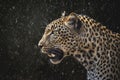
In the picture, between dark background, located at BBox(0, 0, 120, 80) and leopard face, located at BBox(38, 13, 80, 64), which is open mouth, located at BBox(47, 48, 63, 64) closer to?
leopard face, located at BBox(38, 13, 80, 64)

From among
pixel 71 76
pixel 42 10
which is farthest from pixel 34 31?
pixel 71 76

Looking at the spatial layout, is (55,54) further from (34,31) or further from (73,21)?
(34,31)

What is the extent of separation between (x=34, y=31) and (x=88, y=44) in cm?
234

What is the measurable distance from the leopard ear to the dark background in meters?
2.03

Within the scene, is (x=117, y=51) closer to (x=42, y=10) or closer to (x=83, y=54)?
(x=83, y=54)

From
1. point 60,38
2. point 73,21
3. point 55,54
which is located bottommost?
point 55,54

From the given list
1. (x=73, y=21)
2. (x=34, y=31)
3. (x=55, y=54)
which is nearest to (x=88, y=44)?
(x=73, y=21)

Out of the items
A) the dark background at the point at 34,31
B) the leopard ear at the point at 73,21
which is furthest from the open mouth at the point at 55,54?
the dark background at the point at 34,31

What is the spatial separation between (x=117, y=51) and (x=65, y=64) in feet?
6.94

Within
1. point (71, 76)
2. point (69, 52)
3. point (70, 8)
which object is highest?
point (70, 8)

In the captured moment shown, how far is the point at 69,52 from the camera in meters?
5.47

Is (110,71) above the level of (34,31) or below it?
below

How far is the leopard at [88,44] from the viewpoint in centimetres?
539

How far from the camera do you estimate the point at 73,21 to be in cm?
534
